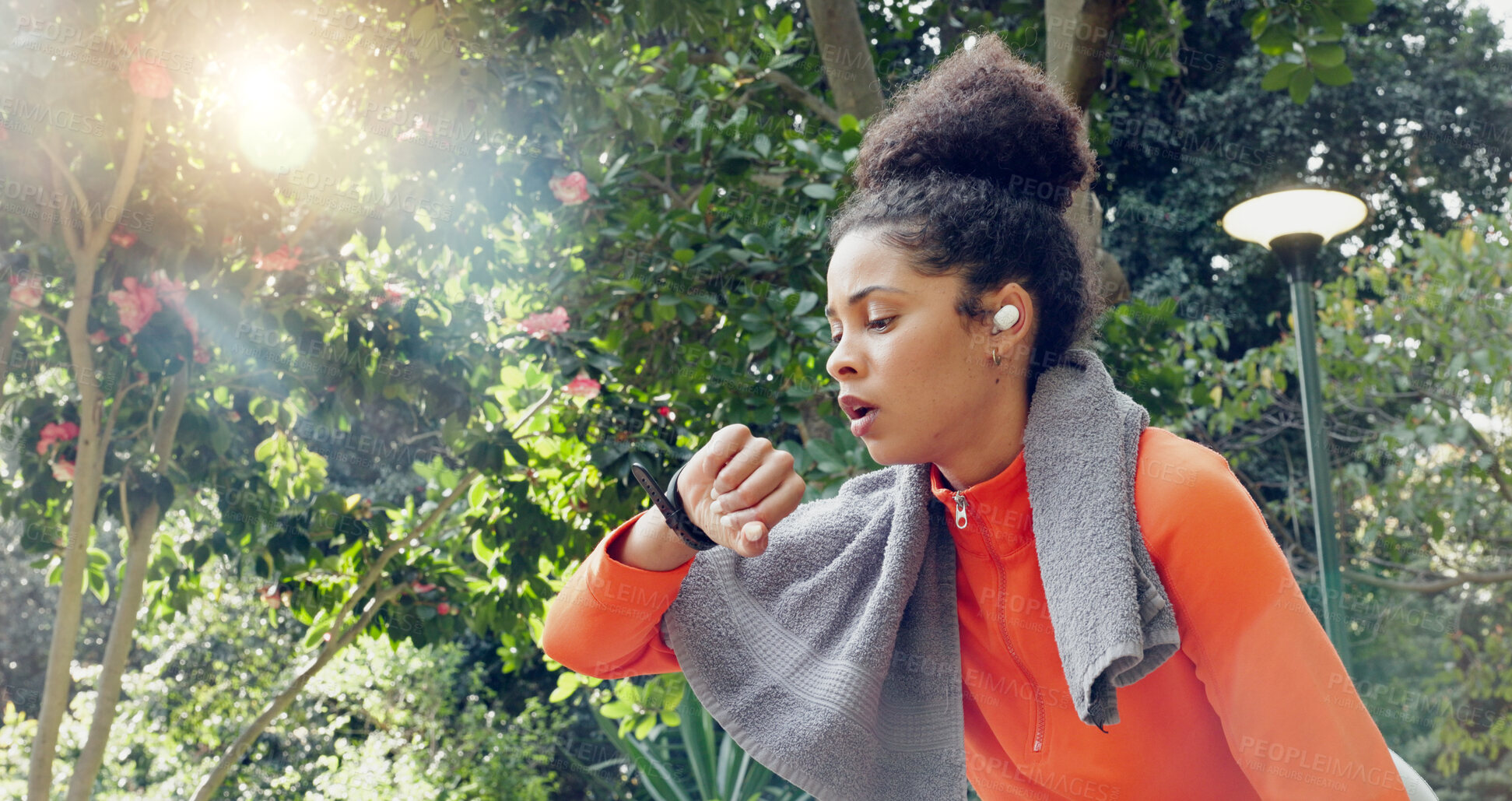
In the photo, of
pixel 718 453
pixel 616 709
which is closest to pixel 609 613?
pixel 718 453

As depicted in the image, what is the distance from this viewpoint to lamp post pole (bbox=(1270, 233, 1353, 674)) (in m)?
3.95

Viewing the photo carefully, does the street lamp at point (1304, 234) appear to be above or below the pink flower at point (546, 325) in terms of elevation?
below

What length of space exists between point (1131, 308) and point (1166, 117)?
7.87 metres

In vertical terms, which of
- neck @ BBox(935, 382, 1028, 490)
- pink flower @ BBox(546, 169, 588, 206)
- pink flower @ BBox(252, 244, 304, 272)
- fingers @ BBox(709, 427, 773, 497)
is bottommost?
neck @ BBox(935, 382, 1028, 490)

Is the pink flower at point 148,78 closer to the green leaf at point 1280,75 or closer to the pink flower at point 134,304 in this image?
the pink flower at point 134,304

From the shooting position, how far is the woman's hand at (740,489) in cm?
114

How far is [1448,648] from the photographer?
5820mm

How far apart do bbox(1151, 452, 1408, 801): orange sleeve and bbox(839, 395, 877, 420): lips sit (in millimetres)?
343

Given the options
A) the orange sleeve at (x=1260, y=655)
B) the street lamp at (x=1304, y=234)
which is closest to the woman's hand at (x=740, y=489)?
the orange sleeve at (x=1260, y=655)

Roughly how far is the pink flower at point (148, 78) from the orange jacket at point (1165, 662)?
2.02 meters

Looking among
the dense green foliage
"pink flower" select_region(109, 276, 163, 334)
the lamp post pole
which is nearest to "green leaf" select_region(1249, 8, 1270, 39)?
the dense green foliage

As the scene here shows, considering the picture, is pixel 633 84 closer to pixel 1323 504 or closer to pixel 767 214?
Answer: pixel 767 214

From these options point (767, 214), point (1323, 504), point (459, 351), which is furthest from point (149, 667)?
point (1323, 504)

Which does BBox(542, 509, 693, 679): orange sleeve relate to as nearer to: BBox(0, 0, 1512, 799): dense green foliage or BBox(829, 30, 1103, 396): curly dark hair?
BBox(829, 30, 1103, 396): curly dark hair
